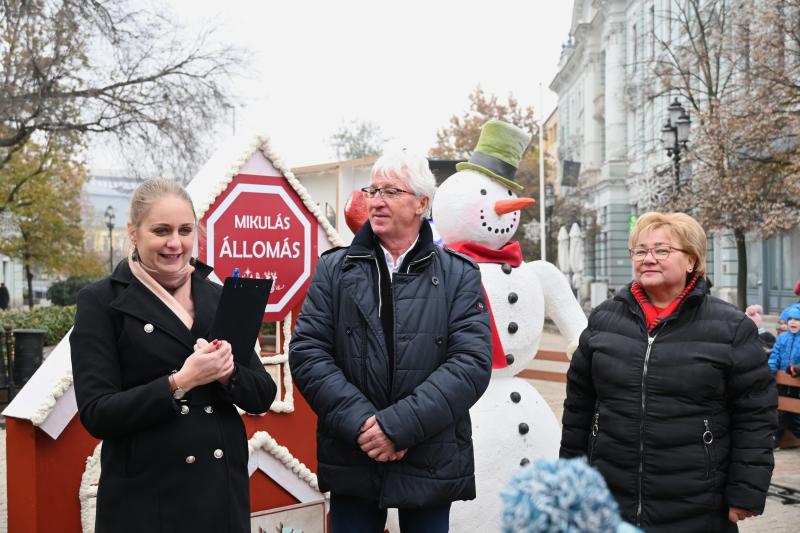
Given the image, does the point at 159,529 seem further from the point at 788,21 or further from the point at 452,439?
the point at 788,21

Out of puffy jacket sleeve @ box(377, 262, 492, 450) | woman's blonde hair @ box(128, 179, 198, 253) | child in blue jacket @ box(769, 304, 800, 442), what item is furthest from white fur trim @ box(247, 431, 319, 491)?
child in blue jacket @ box(769, 304, 800, 442)

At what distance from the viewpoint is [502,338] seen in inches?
168

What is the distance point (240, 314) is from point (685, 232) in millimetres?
1666

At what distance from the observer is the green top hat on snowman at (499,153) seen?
15.0ft

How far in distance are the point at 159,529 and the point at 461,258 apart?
1357 mm

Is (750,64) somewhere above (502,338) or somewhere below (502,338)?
above

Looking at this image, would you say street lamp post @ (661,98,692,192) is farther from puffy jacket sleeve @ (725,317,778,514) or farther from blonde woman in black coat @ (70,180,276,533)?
blonde woman in black coat @ (70,180,276,533)

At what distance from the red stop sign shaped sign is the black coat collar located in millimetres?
1233

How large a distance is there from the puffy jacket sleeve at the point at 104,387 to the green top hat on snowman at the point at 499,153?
8.68 ft

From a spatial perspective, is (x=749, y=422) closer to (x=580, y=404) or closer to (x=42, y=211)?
(x=580, y=404)

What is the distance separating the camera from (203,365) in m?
2.27

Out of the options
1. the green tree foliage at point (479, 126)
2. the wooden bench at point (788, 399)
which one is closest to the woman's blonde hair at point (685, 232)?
the wooden bench at point (788, 399)

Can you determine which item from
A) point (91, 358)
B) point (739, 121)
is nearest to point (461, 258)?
point (91, 358)

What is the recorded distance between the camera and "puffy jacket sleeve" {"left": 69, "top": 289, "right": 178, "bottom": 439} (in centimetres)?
222
